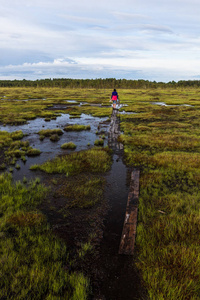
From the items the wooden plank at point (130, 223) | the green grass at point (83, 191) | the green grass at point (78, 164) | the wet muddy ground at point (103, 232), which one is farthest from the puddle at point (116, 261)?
the green grass at point (78, 164)

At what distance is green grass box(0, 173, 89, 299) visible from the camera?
166 inches

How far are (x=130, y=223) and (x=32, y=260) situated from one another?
357cm

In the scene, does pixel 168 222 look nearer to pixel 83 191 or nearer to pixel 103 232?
pixel 103 232

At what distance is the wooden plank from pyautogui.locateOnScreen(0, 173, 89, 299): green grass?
168 cm

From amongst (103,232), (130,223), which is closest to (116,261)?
(103,232)

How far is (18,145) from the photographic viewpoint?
56.3 feet

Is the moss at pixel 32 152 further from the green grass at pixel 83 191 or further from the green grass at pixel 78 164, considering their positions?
the green grass at pixel 83 191

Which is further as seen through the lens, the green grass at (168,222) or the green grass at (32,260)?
the green grass at (168,222)

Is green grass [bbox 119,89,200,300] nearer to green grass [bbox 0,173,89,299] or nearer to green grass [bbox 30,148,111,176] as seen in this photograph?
green grass [bbox 0,173,89,299]

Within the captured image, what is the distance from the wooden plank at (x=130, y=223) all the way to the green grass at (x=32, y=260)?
1680 mm

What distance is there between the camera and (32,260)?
5078mm

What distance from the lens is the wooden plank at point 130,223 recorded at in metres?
5.63

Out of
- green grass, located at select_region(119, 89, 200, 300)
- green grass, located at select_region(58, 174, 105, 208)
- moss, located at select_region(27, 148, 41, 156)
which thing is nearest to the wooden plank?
green grass, located at select_region(119, 89, 200, 300)

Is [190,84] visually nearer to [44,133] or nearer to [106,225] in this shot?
[44,133]
